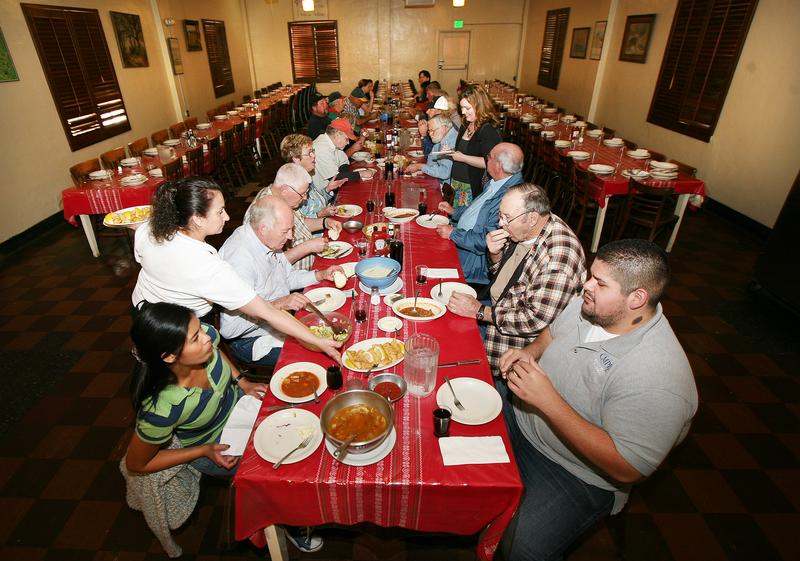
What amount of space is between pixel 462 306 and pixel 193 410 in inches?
57.8

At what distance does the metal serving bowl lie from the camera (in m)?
1.53

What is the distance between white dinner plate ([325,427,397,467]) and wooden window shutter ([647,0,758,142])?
7668mm

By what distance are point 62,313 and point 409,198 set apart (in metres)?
3.74

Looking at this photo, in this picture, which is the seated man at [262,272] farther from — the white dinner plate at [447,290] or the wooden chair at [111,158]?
the wooden chair at [111,158]

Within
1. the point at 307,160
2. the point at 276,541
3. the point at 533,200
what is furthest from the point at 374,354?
the point at 307,160

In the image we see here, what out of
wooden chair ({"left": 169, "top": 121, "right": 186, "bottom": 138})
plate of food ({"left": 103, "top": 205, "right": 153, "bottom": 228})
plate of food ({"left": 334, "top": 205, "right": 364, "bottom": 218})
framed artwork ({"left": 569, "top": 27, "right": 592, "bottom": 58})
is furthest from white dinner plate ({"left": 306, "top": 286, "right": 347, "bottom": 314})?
framed artwork ({"left": 569, "top": 27, "right": 592, "bottom": 58})

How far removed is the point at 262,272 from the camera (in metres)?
2.60

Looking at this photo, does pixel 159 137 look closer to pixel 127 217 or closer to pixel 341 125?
pixel 127 217

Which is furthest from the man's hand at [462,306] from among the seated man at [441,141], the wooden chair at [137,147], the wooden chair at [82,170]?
the wooden chair at [137,147]

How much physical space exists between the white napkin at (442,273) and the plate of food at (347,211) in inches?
51.2

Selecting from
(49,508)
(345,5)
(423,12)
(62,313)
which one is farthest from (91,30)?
(423,12)

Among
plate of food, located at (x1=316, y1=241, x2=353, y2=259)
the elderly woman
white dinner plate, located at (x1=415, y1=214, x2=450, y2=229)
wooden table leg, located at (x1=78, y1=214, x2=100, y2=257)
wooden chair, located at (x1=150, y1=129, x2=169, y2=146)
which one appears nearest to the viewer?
plate of food, located at (x1=316, y1=241, x2=353, y2=259)

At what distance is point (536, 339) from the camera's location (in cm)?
231

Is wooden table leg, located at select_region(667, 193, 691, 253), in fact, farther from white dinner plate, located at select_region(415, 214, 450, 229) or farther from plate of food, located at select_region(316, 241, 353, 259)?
plate of food, located at select_region(316, 241, 353, 259)
